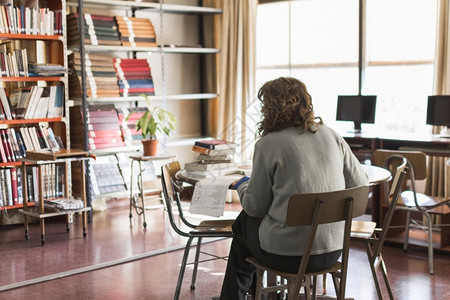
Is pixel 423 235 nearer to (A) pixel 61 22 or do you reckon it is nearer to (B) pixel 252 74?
(B) pixel 252 74

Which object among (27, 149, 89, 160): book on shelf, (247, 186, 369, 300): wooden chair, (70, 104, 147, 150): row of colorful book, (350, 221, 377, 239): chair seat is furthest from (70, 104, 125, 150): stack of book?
(247, 186, 369, 300): wooden chair

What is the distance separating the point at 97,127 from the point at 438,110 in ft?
9.55

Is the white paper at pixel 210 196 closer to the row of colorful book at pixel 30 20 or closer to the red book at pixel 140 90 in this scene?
the row of colorful book at pixel 30 20

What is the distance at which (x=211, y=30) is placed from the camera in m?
6.77

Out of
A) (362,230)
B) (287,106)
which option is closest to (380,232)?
(362,230)

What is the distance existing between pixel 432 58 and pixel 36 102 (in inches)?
128

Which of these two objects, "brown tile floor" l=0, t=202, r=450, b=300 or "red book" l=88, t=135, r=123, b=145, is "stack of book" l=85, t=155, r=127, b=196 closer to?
"red book" l=88, t=135, r=123, b=145

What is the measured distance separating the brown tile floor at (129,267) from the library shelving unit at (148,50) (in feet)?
2.54

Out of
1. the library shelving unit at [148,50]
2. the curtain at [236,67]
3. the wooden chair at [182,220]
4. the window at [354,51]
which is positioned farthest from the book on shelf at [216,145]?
the curtain at [236,67]

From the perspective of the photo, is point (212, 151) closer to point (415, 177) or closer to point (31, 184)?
point (415, 177)

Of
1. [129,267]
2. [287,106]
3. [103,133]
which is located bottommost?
[129,267]

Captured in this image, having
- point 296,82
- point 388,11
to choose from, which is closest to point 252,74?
point 388,11

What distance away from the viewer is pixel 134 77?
6031 mm

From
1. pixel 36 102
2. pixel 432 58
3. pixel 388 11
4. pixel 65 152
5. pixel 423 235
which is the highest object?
pixel 388 11
